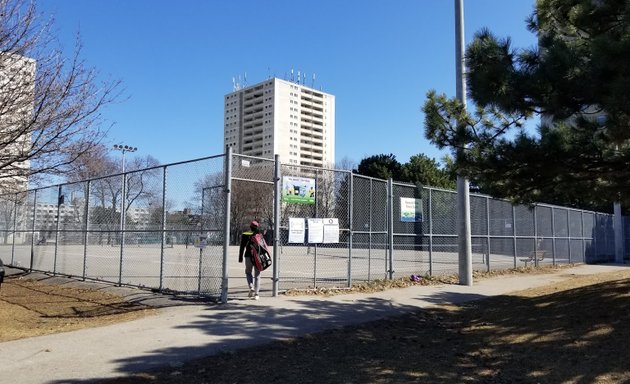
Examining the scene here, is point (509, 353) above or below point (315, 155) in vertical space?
below

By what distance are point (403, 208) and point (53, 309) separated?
31.2 ft

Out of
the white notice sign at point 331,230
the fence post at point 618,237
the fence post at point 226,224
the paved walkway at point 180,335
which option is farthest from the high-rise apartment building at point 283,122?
the paved walkway at point 180,335

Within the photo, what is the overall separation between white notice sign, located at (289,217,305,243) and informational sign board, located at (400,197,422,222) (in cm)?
427

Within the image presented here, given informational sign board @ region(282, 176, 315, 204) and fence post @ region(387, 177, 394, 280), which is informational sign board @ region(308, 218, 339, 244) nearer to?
informational sign board @ region(282, 176, 315, 204)

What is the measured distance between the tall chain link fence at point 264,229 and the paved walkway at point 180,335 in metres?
1.21

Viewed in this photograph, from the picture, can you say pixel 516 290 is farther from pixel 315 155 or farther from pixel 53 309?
pixel 315 155

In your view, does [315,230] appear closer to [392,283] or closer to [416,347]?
[392,283]

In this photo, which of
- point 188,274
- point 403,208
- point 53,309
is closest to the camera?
point 53,309

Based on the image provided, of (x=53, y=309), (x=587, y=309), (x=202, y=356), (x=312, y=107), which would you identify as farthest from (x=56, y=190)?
(x=312, y=107)

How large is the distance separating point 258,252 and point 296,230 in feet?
4.54

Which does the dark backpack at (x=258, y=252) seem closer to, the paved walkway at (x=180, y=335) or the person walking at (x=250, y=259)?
the person walking at (x=250, y=259)

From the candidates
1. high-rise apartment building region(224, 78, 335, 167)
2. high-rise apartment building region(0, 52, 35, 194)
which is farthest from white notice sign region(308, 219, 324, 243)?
high-rise apartment building region(224, 78, 335, 167)

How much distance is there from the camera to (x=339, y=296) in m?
12.1

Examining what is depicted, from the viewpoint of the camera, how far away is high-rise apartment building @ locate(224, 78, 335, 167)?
14050 centimetres
